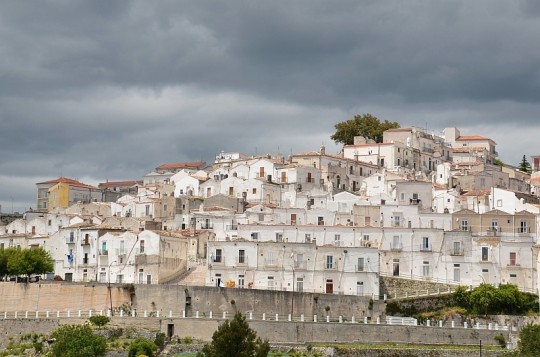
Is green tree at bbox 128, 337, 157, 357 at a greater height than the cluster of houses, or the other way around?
the cluster of houses

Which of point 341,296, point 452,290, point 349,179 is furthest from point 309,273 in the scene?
point 349,179

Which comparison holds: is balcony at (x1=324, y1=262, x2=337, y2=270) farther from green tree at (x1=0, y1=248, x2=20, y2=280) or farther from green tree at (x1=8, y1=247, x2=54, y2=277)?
green tree at (x1=0, y1=248, x2=20, y2=280)

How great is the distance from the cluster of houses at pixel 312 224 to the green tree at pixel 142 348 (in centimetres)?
1243

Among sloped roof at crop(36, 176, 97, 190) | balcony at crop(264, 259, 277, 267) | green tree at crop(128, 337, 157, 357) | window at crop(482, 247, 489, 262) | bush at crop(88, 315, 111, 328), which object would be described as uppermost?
sloped roof at crop(36, 176, 97, 190)

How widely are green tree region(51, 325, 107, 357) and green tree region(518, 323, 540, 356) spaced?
25901 millimetres

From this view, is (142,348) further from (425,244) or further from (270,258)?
(425,244)

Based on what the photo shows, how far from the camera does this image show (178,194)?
115 meters

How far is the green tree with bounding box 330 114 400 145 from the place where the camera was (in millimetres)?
130500

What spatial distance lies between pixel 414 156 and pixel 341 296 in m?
41.3

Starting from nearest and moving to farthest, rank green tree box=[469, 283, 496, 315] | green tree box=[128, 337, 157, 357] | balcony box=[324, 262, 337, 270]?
green tree box=[128, 337, 157, 357] < green tree box=[469, 283, 496, 315] < balcony box=[324, 262, 337, 270]

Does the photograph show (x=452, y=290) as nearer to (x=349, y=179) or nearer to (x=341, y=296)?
(x=341, y=296)

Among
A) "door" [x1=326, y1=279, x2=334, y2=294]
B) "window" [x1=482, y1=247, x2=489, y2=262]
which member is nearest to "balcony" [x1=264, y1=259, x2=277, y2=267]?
"door" [x1=326, y1=279, x2=334, y2=294]

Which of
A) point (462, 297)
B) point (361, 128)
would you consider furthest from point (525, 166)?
point (462, 297)

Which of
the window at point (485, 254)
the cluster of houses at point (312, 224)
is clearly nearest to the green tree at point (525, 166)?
the cluster of houses at point (312, 224)
